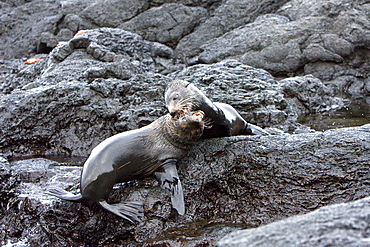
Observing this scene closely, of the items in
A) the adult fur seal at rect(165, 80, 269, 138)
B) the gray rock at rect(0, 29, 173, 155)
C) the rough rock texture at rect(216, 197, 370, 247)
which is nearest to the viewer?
the rough rock texture at rect(216, 197, 370, 247)

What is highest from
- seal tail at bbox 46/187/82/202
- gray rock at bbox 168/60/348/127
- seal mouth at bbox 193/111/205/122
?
seal mouth at bbox 193/111/205/122

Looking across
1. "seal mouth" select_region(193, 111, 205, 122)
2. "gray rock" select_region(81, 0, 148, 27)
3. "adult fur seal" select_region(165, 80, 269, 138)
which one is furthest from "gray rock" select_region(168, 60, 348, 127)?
"gray rock" select_region(81, 0, 148, 27)

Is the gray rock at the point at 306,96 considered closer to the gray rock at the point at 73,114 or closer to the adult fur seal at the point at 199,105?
the gray rock at the point at 73,114

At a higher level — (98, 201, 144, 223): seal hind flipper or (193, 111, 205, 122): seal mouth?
(193, 111, 205, 122): seal mouth

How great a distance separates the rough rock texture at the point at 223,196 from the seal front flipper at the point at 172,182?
0.07 meters

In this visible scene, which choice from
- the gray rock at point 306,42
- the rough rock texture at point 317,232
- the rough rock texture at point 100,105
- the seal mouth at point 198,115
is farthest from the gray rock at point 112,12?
the rough rock texture at point 317,232

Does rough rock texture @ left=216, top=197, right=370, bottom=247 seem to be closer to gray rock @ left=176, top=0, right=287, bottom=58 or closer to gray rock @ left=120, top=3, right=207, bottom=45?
gray rock @ left=176, top=0, right=287, bottom=58

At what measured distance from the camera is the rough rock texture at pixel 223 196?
3.86 m

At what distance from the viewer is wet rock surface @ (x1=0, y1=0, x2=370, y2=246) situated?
12.8 ft

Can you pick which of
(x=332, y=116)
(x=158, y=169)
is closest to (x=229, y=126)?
(x=158, y=169)

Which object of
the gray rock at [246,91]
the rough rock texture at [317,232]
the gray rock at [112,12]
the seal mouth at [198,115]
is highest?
the rough rock texture at [317,232]

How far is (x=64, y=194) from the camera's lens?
409cm

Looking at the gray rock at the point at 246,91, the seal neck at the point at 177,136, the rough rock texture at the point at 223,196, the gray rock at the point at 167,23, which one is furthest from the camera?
the gray rock at the point at 167,23

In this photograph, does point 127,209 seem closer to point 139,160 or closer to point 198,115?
point 139,160
